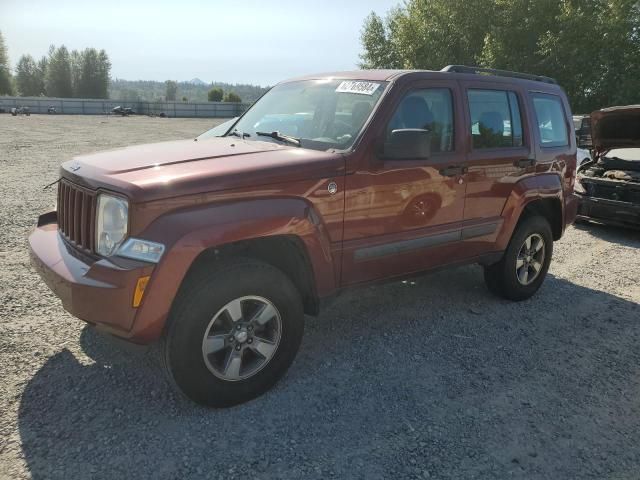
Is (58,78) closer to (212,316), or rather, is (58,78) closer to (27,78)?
(27,78)

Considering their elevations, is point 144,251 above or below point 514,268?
above

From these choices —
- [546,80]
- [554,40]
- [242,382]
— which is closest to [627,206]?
[546,80]

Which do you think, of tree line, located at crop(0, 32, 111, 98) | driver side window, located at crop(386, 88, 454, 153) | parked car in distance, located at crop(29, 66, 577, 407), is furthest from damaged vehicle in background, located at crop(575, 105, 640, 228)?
tree line, located at crop(0, 32, 111, 98)

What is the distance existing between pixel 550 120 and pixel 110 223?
4.28 metres

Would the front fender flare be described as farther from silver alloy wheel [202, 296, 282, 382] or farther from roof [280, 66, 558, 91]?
roof [280, 66, 558, 91]

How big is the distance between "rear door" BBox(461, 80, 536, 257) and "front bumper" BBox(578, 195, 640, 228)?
356 cm

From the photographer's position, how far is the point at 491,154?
4.32 m

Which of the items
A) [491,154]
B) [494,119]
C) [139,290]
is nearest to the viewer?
[139,290]

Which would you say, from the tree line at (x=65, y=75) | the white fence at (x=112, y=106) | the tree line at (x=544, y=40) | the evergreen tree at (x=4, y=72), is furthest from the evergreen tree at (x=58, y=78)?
the tree line at (x=544, y=40)

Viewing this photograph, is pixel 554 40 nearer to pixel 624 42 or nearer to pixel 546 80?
pixel 624 42

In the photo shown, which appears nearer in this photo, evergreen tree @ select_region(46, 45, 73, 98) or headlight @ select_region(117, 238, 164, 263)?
headlight @ select_region(117, 238, 164, 263)

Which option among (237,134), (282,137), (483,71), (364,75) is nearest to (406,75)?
(364,75)

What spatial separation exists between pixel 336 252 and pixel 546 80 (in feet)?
10.9

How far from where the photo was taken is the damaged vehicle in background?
741 centimetres
